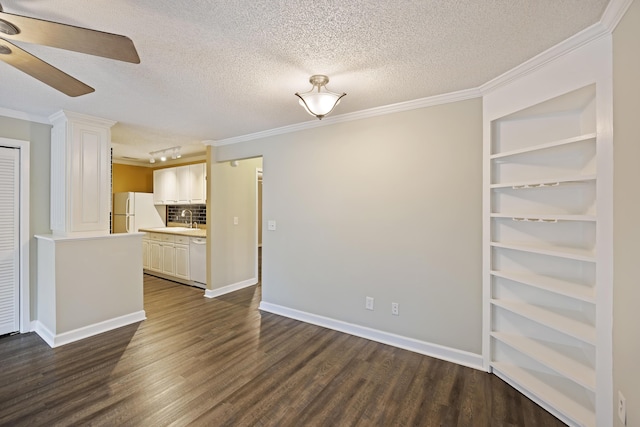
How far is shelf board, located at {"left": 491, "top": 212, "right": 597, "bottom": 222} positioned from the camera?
171 centimetres

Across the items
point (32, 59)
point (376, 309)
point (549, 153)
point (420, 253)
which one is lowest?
point (376, 309)

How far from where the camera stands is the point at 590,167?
6.35ft

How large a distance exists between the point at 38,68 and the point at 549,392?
377 centimetres

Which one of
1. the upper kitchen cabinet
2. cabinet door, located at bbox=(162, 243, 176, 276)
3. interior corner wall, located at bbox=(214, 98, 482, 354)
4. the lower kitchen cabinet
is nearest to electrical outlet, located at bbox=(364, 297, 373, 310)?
interior corner wall, located at bbox=(214, 98, 482, 354)

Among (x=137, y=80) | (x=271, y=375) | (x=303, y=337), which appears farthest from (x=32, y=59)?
(x=303, y=337)

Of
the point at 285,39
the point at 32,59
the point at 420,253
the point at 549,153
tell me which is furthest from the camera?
the point at 420,253

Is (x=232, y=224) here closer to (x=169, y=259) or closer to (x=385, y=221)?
(x=169, y=259)

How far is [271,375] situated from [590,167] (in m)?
2.82

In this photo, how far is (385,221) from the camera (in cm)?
291

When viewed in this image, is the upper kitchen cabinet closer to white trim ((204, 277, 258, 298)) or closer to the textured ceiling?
white trim ((204, 277, 258, 298))

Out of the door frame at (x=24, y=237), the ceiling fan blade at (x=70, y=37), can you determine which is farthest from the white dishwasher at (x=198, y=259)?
the ceiling fan blade at (x=70, y=37)

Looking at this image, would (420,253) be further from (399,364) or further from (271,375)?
(271,375)

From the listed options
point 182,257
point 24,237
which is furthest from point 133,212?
point 24,237

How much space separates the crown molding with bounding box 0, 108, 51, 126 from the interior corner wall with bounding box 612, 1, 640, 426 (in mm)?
4939
